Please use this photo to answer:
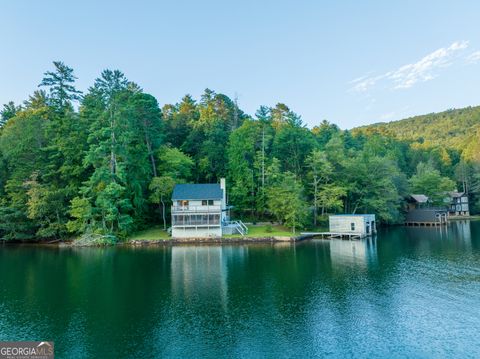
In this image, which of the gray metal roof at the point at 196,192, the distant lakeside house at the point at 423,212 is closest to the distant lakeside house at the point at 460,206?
the distant lakeside house at the point at 423,212

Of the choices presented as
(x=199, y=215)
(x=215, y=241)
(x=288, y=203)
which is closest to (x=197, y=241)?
(x=215, y=241)

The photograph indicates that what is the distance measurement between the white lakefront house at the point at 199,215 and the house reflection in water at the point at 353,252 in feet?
40.1

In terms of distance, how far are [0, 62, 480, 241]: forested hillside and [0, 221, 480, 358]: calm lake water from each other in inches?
426

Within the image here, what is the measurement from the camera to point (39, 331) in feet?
51.6

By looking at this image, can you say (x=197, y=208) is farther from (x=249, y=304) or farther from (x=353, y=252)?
(x=249, y=304)

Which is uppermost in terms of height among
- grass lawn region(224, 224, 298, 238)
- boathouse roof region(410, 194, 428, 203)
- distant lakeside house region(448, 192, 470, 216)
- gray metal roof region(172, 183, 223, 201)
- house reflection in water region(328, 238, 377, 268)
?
gray metal roof region(172, 183, 223, 201)

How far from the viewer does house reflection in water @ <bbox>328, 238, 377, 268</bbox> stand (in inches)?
1164

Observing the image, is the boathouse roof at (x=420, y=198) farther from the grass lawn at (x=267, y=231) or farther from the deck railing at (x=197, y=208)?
the deck railing at (x=197, y=208)

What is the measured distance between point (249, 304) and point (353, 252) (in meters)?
19.0

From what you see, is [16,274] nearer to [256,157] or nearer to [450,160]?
[256,157]

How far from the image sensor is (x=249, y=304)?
1902cm

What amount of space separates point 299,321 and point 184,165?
37.6 m

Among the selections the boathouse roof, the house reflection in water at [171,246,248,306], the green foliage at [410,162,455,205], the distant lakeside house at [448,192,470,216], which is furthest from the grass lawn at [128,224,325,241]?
the distant lakeside house at [448,192,470,216]

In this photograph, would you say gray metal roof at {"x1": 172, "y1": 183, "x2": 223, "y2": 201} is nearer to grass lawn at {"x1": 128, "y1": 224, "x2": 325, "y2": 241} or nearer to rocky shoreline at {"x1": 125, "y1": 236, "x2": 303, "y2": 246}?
grass lawn at {"x1": 128, "y1": 224, "x2": 325, "y2": 241}
